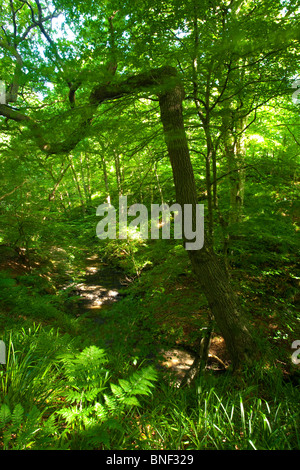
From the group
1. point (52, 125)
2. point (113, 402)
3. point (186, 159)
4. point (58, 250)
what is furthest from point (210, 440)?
point (58, 250)

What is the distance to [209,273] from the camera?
8.75 ft

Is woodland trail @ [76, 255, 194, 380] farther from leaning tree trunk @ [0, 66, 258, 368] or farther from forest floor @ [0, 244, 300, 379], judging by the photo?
leaning tree trunk @ [0, 66, 258, 368]

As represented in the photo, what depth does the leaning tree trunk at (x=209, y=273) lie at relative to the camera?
2617 mm

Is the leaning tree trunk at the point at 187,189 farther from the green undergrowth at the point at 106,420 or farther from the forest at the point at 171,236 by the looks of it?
the green undergrowth at the point at 106,420

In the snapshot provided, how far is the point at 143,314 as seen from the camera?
3502mm

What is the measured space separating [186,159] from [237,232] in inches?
46.1

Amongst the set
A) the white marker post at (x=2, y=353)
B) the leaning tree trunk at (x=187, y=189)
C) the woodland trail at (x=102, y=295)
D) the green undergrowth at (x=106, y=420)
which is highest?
the leaning tree trunk at (x=187, y=189)

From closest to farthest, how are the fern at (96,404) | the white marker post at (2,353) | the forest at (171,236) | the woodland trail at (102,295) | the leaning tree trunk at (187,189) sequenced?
the fern at (96,404) → the forest at (171,236) → the white marker post at (2,353) → the leaning tree trunk at (187,189) → the woodland trail at (102,295)

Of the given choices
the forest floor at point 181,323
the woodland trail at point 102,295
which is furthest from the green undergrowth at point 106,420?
the woodland trail at point 102,295

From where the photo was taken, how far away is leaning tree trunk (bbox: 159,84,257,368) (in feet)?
8.59

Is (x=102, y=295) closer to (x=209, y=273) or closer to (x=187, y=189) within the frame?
(x=209, y=273)

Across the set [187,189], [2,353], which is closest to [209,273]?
[187,189]

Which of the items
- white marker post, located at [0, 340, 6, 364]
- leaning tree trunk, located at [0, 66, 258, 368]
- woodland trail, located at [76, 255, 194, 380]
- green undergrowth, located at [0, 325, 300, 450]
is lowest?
woodland trail, located at [76, 255, 194, 380]

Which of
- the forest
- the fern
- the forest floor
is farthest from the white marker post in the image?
the forest floor
